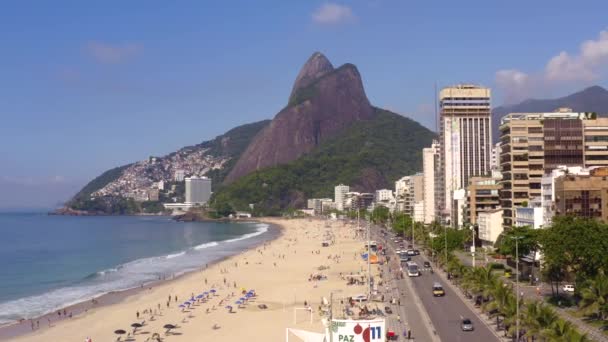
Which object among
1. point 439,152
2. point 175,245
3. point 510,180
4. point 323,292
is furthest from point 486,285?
point 439,152

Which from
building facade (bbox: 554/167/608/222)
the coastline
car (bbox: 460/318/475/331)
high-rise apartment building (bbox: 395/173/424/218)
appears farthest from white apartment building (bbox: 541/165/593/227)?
high-rise apartment building (bbox: 395/173/424/218)

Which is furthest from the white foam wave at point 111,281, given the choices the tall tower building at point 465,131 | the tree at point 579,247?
the tall tower building at point 465,131

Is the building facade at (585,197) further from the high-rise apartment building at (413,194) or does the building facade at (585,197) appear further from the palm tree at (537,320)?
the high-rise apartment building at (413,194)

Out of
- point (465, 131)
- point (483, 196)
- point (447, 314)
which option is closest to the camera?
point (447, 314)

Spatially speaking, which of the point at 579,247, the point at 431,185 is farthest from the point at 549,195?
the point at 431,185

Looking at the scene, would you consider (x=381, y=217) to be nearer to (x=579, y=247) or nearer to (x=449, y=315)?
(x=449, y=315)

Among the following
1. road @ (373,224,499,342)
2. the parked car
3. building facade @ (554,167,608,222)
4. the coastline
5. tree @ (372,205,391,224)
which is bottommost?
the coastline

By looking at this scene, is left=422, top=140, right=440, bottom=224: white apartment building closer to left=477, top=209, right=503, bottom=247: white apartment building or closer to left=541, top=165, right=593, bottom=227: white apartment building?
left=477, top=209, right=503, bottom=247: white apartment building

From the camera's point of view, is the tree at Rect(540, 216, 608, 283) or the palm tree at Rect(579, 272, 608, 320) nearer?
the palm tree at Rect(579, 272, 608, 320)
